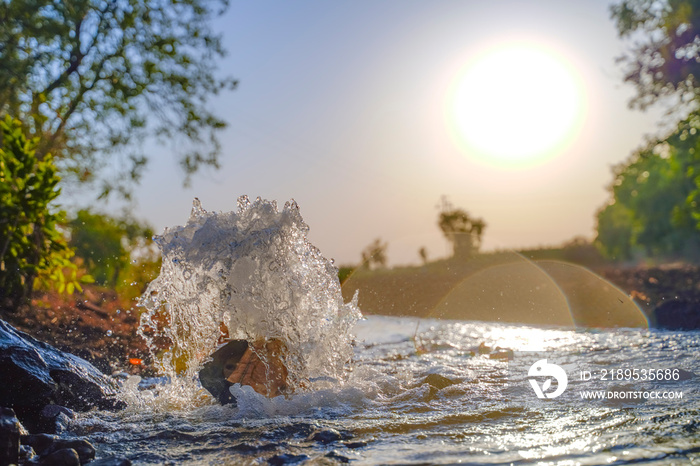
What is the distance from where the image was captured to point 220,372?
4941 mm

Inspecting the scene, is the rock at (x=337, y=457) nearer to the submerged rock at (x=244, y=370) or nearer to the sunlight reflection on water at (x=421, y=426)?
the sunlight reflection on water at (x=421, y=426)

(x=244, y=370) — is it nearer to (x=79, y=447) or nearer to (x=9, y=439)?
(x=79, y=447)

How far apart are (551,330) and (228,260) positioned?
6.63 m

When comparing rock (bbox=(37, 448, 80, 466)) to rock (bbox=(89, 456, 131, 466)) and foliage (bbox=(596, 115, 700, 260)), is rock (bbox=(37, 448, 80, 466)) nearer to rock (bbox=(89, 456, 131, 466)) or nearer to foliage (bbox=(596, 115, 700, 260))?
rock (bbox=(89, 456, 131, 466))

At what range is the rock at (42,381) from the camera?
438 cm

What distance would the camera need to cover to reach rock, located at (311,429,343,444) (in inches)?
146

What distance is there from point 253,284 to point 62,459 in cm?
242

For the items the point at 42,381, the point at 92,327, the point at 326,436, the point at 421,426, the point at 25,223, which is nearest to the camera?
the point at 326,436

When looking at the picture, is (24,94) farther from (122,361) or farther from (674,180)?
(674,180)

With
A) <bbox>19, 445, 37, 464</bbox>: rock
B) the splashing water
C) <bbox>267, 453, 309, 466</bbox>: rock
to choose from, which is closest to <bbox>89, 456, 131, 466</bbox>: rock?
<bbox>19, 445, 37, 464</bbox>: rock

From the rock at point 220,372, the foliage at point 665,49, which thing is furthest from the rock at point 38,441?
the foliage at point 665,49

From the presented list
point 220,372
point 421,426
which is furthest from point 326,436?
point 220,372

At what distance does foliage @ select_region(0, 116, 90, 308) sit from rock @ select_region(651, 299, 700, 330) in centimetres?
949

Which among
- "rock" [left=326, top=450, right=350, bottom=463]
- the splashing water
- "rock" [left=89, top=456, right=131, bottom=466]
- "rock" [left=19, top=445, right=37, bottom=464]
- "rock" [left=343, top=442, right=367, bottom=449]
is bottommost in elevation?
"rock" [left=19, top=445, right=37, bottom=464]
